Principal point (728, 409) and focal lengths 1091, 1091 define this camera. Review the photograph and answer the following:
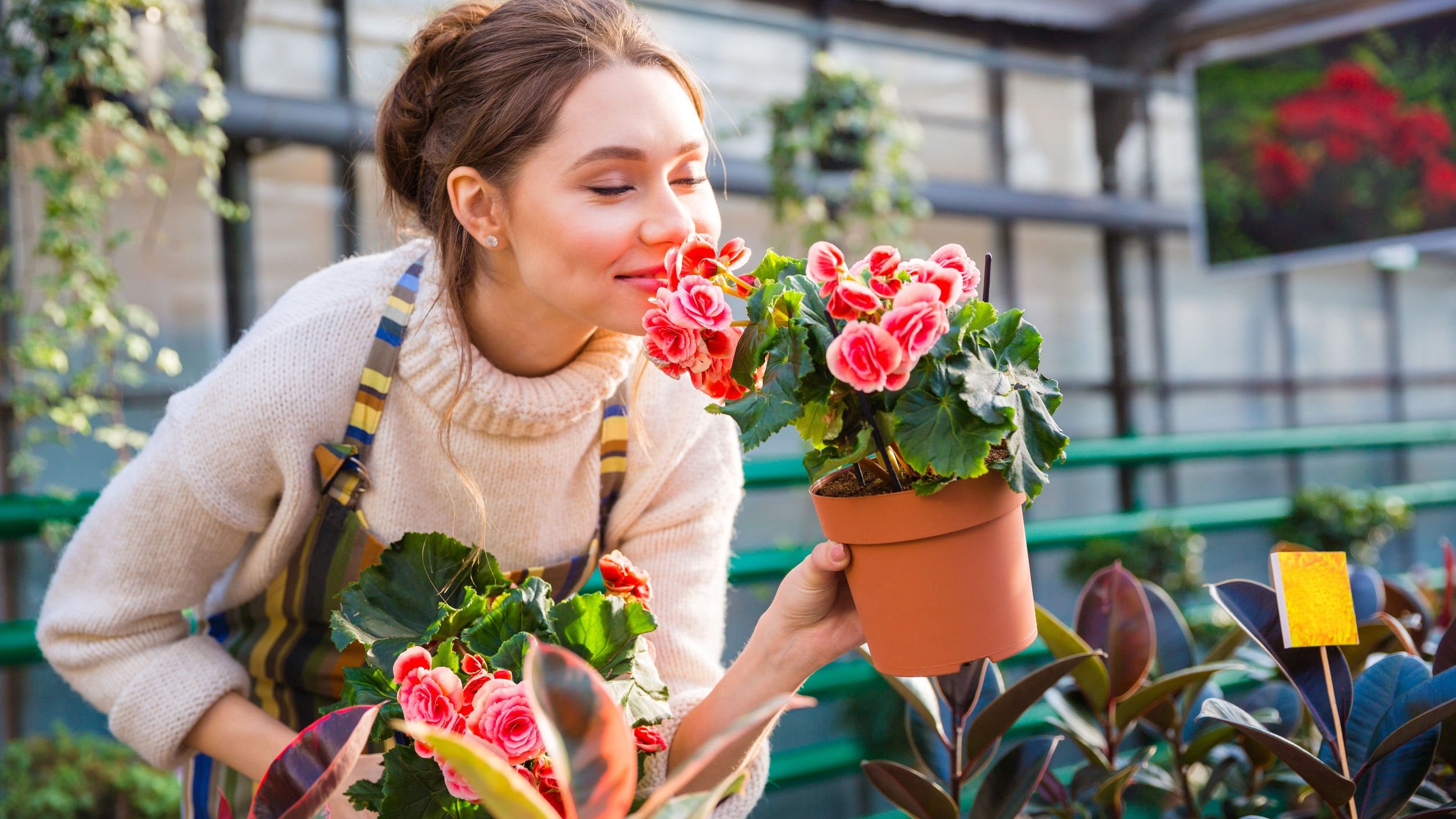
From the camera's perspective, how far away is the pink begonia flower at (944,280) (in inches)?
31.6

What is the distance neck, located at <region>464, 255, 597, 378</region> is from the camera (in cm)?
120

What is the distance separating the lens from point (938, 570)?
0.87 meters

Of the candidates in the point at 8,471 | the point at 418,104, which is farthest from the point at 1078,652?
the point at 8,471

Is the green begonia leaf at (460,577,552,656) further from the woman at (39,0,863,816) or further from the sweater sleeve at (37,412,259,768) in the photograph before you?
the sweater sleeve at (37,412,259,768)

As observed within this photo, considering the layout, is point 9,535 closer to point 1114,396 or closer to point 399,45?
point 399,45

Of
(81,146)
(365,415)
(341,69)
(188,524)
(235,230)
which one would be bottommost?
(188,524)

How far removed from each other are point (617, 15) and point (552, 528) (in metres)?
0.58

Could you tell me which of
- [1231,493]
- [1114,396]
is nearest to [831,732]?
[1114,396]

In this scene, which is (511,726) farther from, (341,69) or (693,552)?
(341,69)

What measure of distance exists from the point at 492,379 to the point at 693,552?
1.01ft

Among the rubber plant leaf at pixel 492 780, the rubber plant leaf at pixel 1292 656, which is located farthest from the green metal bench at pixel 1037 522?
the rubber plant leaf at pixel 492 780

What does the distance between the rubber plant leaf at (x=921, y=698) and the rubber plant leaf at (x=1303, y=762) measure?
287 millimetres

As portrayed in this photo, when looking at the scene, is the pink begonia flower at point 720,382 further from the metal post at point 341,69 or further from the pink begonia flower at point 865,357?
the metal post at point 341,69

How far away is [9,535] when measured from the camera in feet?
7.13
